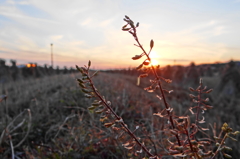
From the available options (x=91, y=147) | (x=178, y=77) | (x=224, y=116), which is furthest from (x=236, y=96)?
(x=91, y=147)

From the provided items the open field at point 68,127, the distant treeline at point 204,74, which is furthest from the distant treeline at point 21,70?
the open field at point 68,127

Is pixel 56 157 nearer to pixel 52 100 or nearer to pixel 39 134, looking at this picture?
pixel 39 134

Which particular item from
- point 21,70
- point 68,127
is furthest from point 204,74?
point 68,127

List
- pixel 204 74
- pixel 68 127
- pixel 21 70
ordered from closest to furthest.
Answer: pixel 68 127, pixel 21 70, pixel 204 74

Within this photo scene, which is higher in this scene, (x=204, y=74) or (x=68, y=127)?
(x=204, y=74)

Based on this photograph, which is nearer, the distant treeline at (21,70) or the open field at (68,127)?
the open field at (68,127)

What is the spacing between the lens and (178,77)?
1933 centimetres

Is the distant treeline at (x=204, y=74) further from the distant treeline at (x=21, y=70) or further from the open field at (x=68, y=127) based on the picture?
the distant treeline at (x=21, y=70)

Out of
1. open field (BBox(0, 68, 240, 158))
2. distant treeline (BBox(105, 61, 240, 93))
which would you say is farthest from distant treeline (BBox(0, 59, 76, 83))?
open field (BBox(0, 68, 240, 158))

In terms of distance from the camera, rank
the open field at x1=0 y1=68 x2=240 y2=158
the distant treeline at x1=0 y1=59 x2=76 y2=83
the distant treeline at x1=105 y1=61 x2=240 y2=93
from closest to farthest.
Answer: the open field at x1=0 y1=68 x2=240 y2=158 → the distant treeline at x1=105 y1=61 x2=240 y2=93 → the distant treeline at x1=0 y1=59 x2=76 y2=83

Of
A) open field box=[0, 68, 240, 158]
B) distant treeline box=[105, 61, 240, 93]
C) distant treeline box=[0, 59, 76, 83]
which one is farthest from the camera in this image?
distant treeline box=[0, 59, 76, 83]

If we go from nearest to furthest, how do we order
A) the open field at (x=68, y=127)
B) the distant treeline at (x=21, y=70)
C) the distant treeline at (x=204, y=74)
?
1. the open field at (x=68, y=127)
2. the distant treeline at (x=204, y=74)
3. the distant treeline at (x=21, y=70)

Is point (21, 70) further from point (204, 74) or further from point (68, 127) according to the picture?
point (204, 74)

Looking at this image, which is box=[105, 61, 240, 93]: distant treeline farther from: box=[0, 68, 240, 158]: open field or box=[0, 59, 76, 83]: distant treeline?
box=[0, 59, 76, 83]: distant treeline
